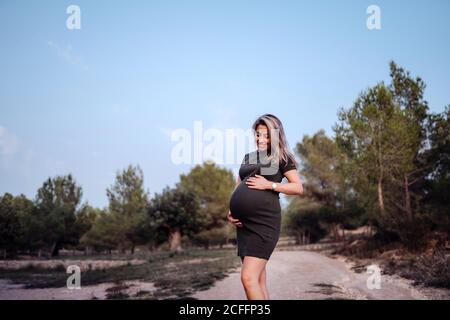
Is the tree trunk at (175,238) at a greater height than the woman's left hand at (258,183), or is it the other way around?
the woman's left hand at (258,183)

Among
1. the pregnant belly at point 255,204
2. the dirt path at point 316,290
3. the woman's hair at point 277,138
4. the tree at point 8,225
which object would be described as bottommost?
the dirt path at point 316,290

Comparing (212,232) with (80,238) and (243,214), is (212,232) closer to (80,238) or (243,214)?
(80,238)

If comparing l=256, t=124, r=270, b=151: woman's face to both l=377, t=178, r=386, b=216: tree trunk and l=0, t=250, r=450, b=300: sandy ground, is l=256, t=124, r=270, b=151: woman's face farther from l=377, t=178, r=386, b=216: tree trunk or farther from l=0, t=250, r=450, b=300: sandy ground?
l=377, t=178, r=386, b=216: tree trunk

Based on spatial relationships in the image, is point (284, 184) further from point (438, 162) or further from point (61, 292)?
point (438, 162)

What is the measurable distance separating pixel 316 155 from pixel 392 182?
37.4 feet

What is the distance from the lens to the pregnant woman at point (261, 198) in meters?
2.57

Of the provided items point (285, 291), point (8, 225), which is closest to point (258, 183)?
point (285, 291)

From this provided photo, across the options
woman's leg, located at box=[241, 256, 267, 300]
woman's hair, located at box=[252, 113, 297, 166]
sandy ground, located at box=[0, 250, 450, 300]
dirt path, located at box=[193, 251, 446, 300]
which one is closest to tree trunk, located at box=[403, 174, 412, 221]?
dirt path, located at box=[193, 251, 446, 300]

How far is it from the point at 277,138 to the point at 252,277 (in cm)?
112

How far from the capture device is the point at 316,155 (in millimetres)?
25266

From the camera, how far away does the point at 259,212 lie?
8.80 feet

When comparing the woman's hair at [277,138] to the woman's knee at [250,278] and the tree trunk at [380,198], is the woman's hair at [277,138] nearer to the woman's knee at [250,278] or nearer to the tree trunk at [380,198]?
the woman's knee at [250,278]

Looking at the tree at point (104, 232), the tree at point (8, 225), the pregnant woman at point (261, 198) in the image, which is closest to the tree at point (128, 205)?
the tree at point (104, 232)
